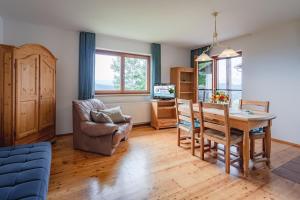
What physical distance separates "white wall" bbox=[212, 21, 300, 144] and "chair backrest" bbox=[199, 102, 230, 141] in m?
1.98

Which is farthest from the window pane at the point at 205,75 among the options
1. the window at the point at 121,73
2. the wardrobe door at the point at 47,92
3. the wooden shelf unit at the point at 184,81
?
the wardrobe door at the point at 47,92

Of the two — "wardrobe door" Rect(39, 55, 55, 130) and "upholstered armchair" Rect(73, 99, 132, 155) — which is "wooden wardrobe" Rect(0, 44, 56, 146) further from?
"upholstered armchair" Rect(73, 99, 132, 155)

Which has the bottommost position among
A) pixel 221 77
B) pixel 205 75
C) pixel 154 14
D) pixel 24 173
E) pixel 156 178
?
pixel 156 178

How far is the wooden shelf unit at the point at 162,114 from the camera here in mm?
4625

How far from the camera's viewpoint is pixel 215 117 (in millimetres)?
2406

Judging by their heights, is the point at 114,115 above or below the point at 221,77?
below

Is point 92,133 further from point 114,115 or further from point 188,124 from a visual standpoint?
point 188,124

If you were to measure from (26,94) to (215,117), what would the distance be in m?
2.90

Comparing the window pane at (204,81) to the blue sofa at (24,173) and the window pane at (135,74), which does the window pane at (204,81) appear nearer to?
the window pane at (135,74)

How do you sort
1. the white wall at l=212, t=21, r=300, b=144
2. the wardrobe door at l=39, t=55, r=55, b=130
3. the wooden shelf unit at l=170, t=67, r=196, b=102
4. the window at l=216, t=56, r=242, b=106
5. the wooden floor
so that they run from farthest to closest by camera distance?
1. the wooden shelf unit at l=170, t=67, r=196, b=102
2. the window at l=216, t=56, r=242, b=106
3. the white wall at l=212, t=21, r=300, b=144
4. the wardrobe door at l=39, t=55, r=55, b=130
5. the wooden floor

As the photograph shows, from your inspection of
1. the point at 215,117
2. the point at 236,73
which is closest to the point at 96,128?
the point at 215,117

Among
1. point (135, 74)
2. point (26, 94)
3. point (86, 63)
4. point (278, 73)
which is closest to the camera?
point (26, 94)

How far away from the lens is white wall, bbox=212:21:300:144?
133 inches

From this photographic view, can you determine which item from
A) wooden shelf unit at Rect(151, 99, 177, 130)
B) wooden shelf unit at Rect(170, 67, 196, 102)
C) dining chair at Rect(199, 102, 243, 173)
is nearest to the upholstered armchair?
dining chair at Rect(199, 102, 243, 173)
